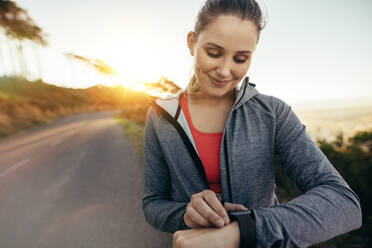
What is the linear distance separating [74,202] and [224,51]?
13.6 ft

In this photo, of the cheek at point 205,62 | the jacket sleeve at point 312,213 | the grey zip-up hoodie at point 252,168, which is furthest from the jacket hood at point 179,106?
the jacket sleeve at point 312,213

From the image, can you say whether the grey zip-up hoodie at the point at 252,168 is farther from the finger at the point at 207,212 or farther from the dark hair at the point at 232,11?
the dark hair at the point at 232,11


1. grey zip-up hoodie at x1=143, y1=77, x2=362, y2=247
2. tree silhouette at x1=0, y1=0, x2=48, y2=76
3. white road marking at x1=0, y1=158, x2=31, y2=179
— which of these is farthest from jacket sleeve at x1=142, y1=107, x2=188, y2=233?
tree silhouette at x1=0, y1=0, x2=48, y2=76

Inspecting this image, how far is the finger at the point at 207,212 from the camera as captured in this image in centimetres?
69

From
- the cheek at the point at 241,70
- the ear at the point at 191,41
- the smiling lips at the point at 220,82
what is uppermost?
the ear at the point at 191,41

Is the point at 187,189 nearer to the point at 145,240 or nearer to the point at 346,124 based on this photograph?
the point at 145,240

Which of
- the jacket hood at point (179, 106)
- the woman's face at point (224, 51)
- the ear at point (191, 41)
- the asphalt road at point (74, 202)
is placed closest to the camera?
the woman's face at point (224, 51)

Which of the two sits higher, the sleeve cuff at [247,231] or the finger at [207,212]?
the finger at [207,212]

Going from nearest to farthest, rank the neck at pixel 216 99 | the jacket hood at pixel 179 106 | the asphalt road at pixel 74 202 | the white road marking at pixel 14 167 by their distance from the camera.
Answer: the jacket hood at pixel 179 106 → the neck at pixel 216 99 → the asphalt road at pixel 74 202 → the white road marking at pixel 14 167

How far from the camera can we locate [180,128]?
1222mm

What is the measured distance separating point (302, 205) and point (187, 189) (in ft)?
2.22

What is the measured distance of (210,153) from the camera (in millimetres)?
1202

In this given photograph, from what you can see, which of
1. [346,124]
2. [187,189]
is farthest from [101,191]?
[346,124]

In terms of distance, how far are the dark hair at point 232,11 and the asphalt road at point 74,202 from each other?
2.73 m
